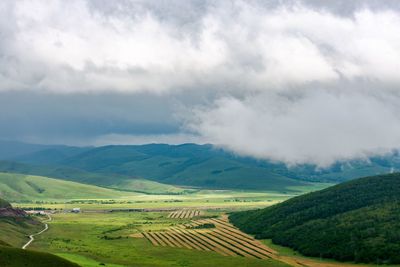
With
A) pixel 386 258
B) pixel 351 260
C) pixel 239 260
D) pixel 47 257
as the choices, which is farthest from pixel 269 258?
pixel 47 257

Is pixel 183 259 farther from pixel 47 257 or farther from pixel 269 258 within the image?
pixel 47 257

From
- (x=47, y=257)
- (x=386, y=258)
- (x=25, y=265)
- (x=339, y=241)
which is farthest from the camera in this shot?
(x=339, y=241)

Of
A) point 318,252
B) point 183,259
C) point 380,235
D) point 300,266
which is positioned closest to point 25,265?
point 183,259

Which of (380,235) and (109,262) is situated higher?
(380,235)

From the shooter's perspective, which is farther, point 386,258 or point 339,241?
point 339,241

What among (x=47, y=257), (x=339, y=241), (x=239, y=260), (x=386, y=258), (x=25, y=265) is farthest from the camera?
(x=339, y=241)

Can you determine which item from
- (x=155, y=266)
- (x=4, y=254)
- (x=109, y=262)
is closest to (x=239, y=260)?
(x=155, y=266)

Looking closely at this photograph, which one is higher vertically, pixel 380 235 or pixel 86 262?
pixel 380 235

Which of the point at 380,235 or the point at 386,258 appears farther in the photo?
the point at 380,235

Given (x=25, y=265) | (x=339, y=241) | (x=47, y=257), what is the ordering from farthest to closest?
1. (x=339, y=241)
2. (x=47, y=257)
3. (x=25, y=265)

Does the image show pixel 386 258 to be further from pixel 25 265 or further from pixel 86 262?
pixel 25 265
